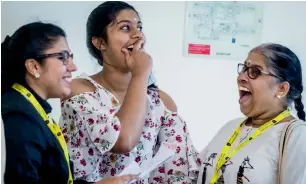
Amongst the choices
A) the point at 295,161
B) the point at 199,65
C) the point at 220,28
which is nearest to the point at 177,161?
the point at 295,161

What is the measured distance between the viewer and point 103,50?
5.17 ft

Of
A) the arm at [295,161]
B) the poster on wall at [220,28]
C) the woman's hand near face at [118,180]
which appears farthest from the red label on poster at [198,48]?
the woman's hand near face at [118,180]

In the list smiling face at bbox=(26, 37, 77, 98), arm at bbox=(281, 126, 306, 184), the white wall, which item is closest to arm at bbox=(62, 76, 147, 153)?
smiling face at bbox=(26, 37, 77, 98)

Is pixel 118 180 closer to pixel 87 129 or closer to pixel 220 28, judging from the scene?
pixel 87 129

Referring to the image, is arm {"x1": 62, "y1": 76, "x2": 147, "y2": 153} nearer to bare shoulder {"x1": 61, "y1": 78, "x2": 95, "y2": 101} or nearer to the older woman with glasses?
bare shoulder {"x1": 61, "y1": 78, "x2": 95, "y2": 101}

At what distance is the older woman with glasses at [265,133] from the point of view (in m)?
1.36

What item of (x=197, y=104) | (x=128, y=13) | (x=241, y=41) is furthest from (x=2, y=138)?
(x=241, y=41)

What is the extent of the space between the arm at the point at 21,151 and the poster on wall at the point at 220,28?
49.1 inches

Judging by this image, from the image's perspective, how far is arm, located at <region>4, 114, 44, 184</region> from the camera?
1.03 metres

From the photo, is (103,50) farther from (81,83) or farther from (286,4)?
(286,4)

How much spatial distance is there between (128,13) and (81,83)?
32cm

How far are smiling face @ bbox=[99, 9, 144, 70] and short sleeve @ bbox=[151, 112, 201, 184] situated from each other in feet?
0.96

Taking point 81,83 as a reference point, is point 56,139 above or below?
below

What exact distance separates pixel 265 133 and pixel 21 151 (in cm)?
85
